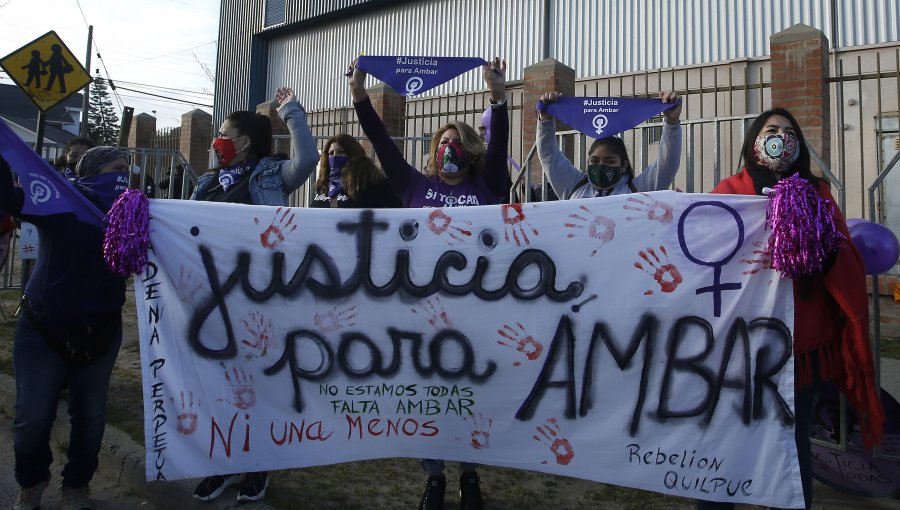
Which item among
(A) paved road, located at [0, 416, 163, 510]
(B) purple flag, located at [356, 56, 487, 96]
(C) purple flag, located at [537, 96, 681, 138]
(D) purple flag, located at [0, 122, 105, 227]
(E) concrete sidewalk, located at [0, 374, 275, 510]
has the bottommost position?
(A) paved road, located at [0, 416, 163, 510]

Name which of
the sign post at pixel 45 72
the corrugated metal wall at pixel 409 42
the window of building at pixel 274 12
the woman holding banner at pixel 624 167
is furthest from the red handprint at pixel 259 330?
the window of building at pixel 274 12

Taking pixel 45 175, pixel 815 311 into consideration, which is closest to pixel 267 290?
pixel 45 175

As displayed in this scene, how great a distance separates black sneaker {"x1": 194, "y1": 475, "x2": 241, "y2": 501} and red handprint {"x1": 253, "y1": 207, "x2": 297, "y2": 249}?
3.87 ft

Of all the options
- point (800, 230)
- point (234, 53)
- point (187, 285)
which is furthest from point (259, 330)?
point (234, 53)

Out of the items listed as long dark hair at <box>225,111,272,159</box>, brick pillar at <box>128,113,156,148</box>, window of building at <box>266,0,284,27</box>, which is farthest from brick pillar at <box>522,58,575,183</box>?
window of building at <box>266,0,284,27</box>

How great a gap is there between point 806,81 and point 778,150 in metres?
5.12

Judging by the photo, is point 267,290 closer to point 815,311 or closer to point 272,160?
point 272,160

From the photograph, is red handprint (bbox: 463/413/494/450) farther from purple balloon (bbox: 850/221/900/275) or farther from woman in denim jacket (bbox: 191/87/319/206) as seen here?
purple balloon (bbox: 850/221/900/275)

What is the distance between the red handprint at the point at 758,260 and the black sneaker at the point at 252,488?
2.37 metres

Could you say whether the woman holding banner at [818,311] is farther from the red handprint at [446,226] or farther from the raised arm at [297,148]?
the raised arm at [297,148]

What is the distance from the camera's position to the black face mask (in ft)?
11.3

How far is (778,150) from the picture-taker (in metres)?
2.77

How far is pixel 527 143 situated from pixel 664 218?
708 cm

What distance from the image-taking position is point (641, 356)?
112 inches
